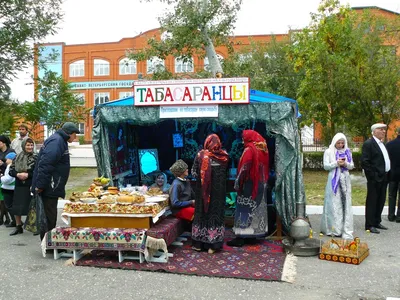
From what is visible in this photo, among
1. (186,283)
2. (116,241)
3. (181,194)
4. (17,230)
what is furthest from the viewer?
(17,230)

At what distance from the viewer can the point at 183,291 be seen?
455cm

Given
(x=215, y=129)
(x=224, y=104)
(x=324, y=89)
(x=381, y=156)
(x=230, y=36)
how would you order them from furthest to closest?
(x=230, y=36), (x=324, y=89), (x=215, y=129), (x=381, y=156), (x=224, y=104)

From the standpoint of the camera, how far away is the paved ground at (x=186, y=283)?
446 centimetres

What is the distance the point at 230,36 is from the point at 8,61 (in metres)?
8.91

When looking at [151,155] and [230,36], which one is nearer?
[151,155]

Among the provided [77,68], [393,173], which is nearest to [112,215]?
[393,173]

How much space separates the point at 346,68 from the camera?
578 inches

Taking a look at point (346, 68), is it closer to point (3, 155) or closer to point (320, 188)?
point (320, 188)

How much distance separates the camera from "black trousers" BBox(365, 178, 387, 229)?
7.13 metres

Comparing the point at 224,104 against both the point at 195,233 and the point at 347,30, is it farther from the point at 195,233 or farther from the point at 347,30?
the point at 347,30

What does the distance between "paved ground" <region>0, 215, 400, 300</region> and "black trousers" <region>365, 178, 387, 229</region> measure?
56.9 inches

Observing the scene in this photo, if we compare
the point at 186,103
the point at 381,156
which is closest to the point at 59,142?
the point at 186,103

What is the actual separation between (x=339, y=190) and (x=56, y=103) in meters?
11.6

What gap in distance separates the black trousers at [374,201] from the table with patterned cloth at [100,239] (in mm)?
3963
